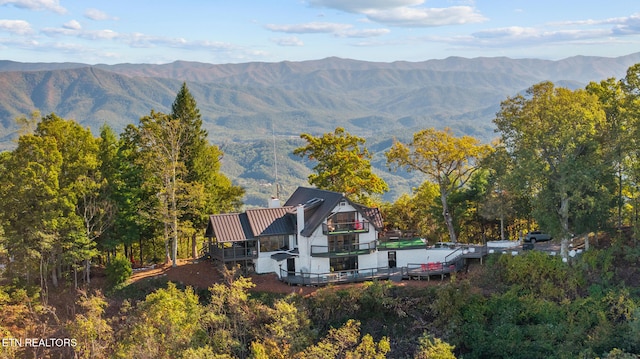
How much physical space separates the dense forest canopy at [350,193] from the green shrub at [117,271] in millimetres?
149

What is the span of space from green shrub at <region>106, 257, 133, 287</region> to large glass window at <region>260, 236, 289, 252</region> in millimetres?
8958

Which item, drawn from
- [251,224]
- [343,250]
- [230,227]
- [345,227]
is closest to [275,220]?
[251,224]

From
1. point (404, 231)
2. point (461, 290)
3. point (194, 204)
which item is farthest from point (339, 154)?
point (461, 290)

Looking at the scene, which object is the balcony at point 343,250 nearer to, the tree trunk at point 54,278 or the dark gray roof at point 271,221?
the dark gray roof at point 271,221

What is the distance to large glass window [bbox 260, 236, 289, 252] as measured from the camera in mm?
37281

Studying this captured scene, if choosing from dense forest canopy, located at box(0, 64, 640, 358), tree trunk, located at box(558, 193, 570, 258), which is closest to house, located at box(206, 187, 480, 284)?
dense forest canopy, located at box(0, 64, 640, 358)

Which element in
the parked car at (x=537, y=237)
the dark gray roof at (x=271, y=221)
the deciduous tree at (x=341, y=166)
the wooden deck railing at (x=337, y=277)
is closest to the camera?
the wooden deck railing at (x=337, y=277)

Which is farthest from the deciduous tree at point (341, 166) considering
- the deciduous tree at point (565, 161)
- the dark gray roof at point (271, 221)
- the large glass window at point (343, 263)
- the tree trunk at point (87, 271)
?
the tree trunk at point (87, 271)

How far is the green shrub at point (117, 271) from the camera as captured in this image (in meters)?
35.2

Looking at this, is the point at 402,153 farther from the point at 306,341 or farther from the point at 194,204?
the point at 306,341

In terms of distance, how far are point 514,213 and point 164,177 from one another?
26.0 m

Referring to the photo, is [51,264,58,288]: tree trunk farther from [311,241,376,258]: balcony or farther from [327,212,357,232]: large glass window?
[327,212,357,232]: large glass window

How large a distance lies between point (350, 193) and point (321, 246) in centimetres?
986

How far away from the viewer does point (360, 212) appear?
36.2 metres
